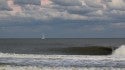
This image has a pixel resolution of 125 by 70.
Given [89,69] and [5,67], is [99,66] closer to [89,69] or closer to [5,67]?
[89,69]

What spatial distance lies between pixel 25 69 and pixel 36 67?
5.61ft

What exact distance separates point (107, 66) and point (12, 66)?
1090 centimetres

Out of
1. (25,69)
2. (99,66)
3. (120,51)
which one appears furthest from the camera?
(120,51)

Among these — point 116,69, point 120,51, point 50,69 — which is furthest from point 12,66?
point 120,51

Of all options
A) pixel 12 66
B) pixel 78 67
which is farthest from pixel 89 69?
pixel 12 66

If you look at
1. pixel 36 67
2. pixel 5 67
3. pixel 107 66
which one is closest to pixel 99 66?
pixel 107 66

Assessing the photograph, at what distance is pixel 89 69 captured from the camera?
44.7 m

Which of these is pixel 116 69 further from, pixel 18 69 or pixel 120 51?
pixel 120 51

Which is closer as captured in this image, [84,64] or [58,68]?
[58,68]

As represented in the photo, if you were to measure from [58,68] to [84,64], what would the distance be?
225 inches

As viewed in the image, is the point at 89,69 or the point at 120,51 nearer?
the point at 89,69

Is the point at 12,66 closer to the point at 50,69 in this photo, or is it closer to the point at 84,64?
the point at 50,69

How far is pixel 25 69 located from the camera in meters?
43.7

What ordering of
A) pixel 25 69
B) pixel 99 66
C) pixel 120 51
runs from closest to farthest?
pixel 25 69 < pixel 99 66 < pixel 120 51
